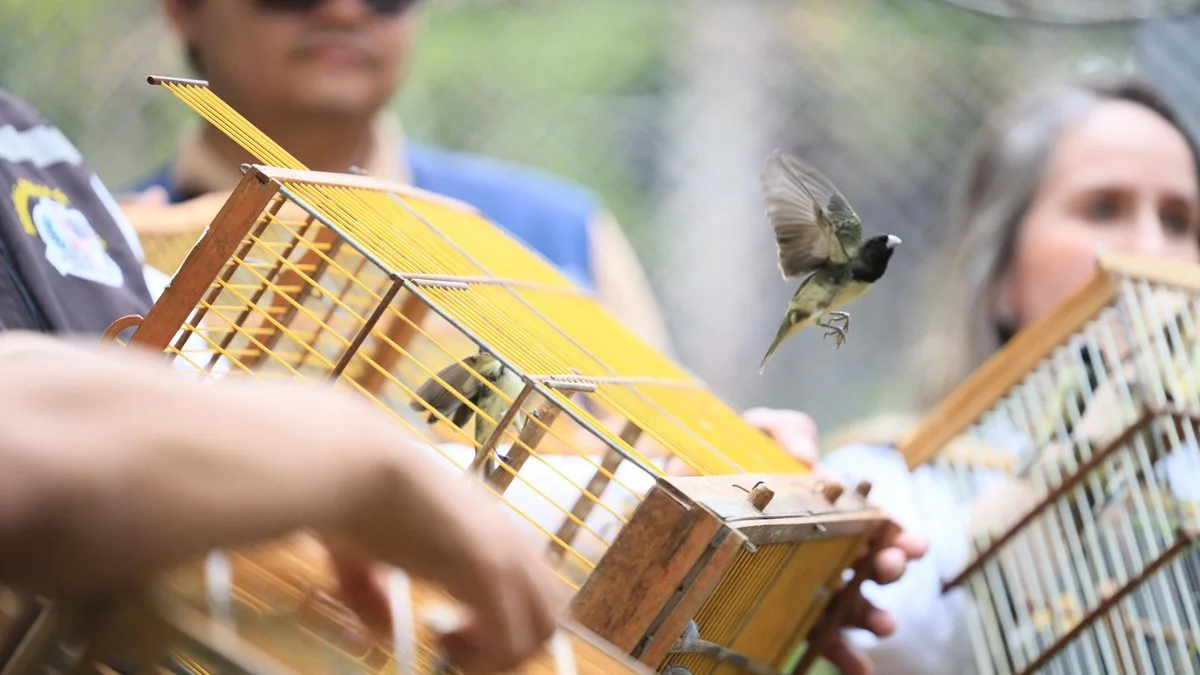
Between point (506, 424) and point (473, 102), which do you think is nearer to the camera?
point (506, 424)

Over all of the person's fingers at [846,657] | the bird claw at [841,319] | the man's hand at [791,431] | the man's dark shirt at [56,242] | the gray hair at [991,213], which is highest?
the gray hair at [991,213]

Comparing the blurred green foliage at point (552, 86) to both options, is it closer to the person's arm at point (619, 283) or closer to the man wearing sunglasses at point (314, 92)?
the person's arm at point (619, 283)

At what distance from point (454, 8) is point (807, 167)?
2.83 metres

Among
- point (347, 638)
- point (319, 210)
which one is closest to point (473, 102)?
point (319, 210)

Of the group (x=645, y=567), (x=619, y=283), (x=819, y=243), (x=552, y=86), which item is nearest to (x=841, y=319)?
(x=819, y=243)

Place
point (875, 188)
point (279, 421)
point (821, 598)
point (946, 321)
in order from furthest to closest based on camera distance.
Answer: point (875, 188), point (946, 321), point (821, 598), point (279, 421)

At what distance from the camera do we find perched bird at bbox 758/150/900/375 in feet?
2.39

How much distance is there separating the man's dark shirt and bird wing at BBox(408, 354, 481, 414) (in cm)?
21

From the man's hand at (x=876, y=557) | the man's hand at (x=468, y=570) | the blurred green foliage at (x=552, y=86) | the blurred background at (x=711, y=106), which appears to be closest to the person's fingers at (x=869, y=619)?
the man's hand at (x=876, y=557)

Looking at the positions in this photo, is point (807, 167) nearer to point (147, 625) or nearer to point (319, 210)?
point (319, 210)

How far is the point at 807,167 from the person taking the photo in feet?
2.43

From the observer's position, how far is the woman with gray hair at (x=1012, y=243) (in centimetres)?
139

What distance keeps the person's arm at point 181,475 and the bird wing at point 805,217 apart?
1.21ft

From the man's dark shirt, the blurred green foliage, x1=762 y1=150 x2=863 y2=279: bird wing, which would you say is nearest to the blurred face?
the man's dark shirt
